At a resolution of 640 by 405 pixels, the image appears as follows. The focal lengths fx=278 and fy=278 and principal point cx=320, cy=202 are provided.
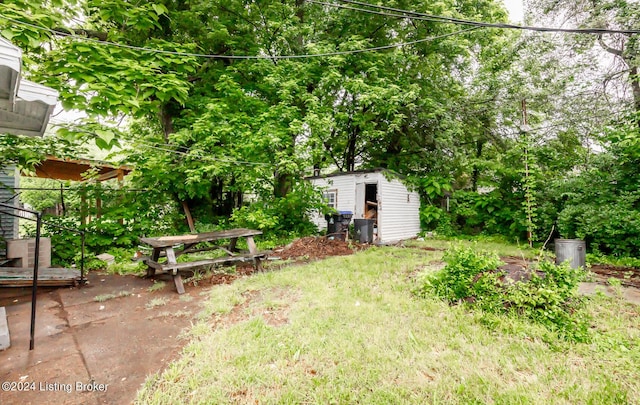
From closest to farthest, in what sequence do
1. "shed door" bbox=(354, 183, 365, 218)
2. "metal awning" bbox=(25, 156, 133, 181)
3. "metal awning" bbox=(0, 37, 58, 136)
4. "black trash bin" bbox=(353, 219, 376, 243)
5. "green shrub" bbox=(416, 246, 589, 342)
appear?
"metal awning" bbox=(0, 37, 58, 136) → "green shrub" bbox=(416, 246, 589, 342) → "metal awning" bbox=(25, 156, 133, 181) → "black trash bin" bbox=(353, 219, 376, 243) → "shed door" bbox=(354, 183, 365, 218)

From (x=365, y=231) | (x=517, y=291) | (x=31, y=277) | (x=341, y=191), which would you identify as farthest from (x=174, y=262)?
(x=341, y=191)

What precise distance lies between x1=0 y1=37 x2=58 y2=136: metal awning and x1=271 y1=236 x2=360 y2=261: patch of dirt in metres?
4.83

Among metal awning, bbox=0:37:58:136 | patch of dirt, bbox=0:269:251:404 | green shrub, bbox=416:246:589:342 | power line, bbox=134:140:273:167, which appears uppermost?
power line, bbox=134:140:273:167

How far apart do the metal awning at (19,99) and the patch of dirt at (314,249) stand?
4826 millimetres

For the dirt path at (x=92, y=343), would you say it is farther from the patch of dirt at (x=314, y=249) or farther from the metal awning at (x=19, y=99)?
the patch of dirt at (x=314, y=249)

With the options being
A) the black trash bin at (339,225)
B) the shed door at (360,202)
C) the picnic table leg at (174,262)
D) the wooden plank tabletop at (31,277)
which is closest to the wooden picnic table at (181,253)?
the picnic table leg at (174,262)

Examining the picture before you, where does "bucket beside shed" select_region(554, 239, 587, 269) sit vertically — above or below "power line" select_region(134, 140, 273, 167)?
below

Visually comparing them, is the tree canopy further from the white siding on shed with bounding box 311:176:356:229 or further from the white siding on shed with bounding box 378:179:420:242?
the white siding on shed with bounding box 311:176:356:229

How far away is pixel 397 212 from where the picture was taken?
34.0 feet

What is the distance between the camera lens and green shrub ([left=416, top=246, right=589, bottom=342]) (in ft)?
9.44

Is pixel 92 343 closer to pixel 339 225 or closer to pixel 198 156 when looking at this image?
pixel 198 156

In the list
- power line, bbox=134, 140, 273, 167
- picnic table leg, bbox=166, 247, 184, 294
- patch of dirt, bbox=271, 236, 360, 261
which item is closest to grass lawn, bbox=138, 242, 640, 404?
picnic table leg, bbox=166, 247, 184, 294

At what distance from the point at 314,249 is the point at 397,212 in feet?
14.1

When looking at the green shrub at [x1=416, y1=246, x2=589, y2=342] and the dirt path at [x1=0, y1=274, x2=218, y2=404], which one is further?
the green shrub at [x1=416, y1=246, x2=589, y2=342]
